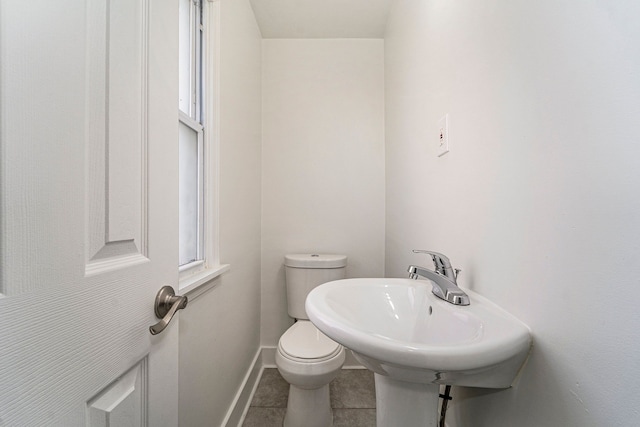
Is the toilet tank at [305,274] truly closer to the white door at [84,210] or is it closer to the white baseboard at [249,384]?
the white baseboard at [249,384]

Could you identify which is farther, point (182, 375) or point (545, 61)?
point (182, 375)

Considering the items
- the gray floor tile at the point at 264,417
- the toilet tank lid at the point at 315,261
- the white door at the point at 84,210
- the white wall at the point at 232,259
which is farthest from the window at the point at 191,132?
the gray floor tile at the point at 264,417

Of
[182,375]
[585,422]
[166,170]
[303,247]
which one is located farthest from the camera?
[303,247]

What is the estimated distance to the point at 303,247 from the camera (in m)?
1.74

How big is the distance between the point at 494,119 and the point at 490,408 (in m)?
0.74

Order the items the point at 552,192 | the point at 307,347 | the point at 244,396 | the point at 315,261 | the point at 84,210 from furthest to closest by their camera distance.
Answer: the point at 315,261 → the point at 244,396 → the point at 307,347 → the point at 552,192 → the point at 84,210

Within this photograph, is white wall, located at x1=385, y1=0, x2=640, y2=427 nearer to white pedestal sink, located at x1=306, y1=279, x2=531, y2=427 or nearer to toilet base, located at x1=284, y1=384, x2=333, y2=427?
white pedestal sink, located at x1=306, y1=279, x2=531, y2=427

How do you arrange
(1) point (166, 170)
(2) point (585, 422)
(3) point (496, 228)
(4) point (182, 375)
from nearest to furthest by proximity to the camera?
(2) point (585, 422)
(1) point (166, 170)
(3) point (496, 228)
(4) point (182, 375)

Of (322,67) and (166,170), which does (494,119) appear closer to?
(166,170)

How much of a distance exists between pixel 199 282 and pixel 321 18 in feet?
5.76

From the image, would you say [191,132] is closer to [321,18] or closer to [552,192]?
[552,192]

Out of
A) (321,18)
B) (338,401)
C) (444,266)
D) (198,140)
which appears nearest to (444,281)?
(444,266)

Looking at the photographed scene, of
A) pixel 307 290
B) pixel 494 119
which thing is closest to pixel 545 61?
pixel 494 119

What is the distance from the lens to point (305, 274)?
1568mm
